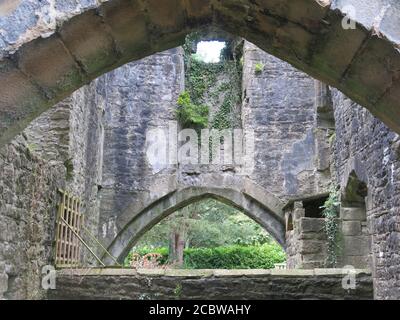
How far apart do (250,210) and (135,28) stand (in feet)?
31.1

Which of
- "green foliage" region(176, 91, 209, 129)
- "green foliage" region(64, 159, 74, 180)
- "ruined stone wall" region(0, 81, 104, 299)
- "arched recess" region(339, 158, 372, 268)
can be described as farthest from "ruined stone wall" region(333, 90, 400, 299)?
"green foliage" region(176, 91, 209, 129)

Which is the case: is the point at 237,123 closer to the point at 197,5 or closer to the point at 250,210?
the point at 250,210

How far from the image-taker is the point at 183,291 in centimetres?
571

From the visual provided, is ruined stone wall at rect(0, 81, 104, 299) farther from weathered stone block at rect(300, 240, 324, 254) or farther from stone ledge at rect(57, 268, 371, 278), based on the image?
weathered stone block at rect(300, 240, 324, 254)

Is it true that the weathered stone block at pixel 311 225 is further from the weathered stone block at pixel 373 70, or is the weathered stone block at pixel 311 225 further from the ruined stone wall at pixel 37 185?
the weathered stone block at pixel 373 70

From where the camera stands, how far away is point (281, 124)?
460 inches

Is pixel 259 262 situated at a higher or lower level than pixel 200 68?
lower

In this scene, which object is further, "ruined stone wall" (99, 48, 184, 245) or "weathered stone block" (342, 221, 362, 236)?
"ruined stone wall" (99, 48, 184, 245)

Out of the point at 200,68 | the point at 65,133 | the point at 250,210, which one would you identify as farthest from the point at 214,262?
the point at 65,133

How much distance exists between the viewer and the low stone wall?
18.8 feet

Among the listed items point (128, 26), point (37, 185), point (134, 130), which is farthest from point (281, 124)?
point (128, 26)

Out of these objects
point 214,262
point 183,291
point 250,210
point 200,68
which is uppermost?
point 200,68

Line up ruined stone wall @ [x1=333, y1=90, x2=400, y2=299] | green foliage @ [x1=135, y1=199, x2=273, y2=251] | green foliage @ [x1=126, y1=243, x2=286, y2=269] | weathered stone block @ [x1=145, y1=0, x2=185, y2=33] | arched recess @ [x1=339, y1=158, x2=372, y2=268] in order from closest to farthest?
weathered stone block @ [x1=145, y1=0, x2=185, y2=33]
ruined stone wall @ [x1=333, y1=90, x2=400, y2=299]
arched recess @ [x1=339, y1=158, x2=372, y2=268]
green foliage @ [x1=135, y1=199, x2=273, y2=251]
green foliage @ [x1=126, y1=243, x2=286, y2=269]

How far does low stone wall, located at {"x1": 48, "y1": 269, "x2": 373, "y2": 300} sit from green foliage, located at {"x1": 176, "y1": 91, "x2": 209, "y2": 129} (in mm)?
6393
